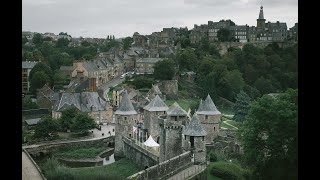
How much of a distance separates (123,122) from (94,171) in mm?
4824

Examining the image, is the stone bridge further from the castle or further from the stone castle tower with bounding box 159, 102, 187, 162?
the stone castle tower with bounding box 159, 102, 187, 162

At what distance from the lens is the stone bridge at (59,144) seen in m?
27.8

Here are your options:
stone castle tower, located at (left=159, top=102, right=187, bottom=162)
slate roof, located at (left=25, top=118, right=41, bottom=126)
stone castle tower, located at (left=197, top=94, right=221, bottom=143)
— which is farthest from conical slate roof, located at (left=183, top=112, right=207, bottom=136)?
slate roof, located at (left=25, top=118, right=41, bottom=126)

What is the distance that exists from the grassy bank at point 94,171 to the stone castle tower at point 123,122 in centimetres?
121

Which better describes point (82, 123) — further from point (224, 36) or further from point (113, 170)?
point (224, 36)

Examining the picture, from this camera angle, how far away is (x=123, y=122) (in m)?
26.0

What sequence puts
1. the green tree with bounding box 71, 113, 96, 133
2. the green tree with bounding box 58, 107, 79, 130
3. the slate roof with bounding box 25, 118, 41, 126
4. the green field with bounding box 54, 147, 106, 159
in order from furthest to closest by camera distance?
the slate roof with bounding box 25, 118, 41, 126 < the green tree with bounding box 58, 107, 79, 130 < the green tree with bounding box 71, 113, 96, 133 < the green field with bounding box 54, 147, 106, 159

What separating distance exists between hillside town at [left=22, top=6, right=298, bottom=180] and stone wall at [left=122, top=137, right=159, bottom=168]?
0.05 meters

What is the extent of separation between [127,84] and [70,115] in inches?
621

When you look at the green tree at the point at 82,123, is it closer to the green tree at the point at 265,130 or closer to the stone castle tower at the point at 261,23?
the green tree at the point at 265,130

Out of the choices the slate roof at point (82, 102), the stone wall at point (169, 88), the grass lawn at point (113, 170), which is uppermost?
the stone wall at point (169, 88)

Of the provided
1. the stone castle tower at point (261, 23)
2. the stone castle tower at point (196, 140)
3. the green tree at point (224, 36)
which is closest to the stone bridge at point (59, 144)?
the stone castle tower at point (196, 140)

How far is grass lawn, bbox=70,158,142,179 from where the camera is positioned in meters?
20.3
